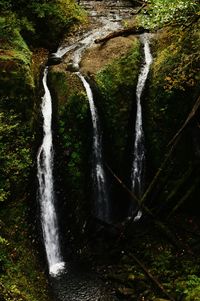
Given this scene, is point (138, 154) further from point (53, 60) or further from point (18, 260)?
point (18, 260)

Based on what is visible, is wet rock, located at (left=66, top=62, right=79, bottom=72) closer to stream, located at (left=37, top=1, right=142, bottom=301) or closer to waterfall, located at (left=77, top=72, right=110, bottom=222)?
stream, located at (left=37, top=1, right=142, bottom=301)

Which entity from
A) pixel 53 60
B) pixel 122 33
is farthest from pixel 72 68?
pixel 122 33

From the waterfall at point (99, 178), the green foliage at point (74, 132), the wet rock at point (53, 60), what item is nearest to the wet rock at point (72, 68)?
the wet rock at point (53, 60)

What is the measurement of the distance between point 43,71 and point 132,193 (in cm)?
596

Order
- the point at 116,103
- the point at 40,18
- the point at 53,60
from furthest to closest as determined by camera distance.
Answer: the point at 40,18 < the point at 53,60 < the point at 116,103

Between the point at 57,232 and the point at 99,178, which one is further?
the point at 99,178

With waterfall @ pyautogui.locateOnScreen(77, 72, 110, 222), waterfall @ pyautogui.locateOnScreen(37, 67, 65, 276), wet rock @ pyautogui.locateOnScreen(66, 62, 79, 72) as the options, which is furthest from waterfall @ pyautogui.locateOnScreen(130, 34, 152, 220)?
waterfall @ pyautogui.locateOnScreen(37, 67, 65, 276)

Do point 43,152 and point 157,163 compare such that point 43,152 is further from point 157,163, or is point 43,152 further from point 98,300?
point 98,300

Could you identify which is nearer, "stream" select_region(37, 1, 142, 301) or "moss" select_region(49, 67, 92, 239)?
"stream" select_region(37, 1, 142, 301)

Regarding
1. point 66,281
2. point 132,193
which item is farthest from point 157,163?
point 66,281

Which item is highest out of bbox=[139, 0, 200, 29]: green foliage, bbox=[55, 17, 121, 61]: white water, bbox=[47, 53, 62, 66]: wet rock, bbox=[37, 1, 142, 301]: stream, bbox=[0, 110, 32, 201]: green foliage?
bbox=[139, 0, 200, 29]: green foliage

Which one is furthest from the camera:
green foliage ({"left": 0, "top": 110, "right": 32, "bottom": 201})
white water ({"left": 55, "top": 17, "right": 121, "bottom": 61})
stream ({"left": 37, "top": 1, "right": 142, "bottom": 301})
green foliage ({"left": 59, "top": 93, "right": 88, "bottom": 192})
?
white water ({"left": 55, "top": 17, "right": 121, "bottom": 61})

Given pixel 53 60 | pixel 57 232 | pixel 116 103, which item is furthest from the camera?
pixel 53 60

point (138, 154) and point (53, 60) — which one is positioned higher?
point (53, 60)
